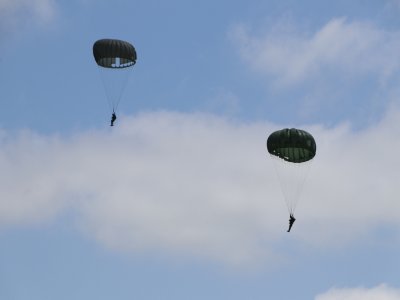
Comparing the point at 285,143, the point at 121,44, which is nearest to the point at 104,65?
the point at 121,44

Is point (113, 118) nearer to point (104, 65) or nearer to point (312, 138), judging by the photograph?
point (104, 65)

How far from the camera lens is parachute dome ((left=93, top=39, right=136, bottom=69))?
5566 inches

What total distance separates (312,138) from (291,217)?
734 centimetres

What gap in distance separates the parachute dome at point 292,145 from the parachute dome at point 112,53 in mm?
14325

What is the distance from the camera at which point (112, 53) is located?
14125 cm

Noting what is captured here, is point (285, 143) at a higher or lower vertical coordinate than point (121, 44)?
lower

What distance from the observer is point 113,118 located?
14188 cm

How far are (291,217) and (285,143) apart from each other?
6332 mm

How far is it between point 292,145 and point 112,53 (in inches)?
692

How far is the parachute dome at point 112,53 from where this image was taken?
464ft

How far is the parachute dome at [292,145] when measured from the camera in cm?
13738

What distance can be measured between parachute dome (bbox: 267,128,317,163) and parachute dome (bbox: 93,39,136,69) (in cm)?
1432

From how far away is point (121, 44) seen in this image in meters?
142

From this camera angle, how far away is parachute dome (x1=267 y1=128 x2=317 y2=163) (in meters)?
137
